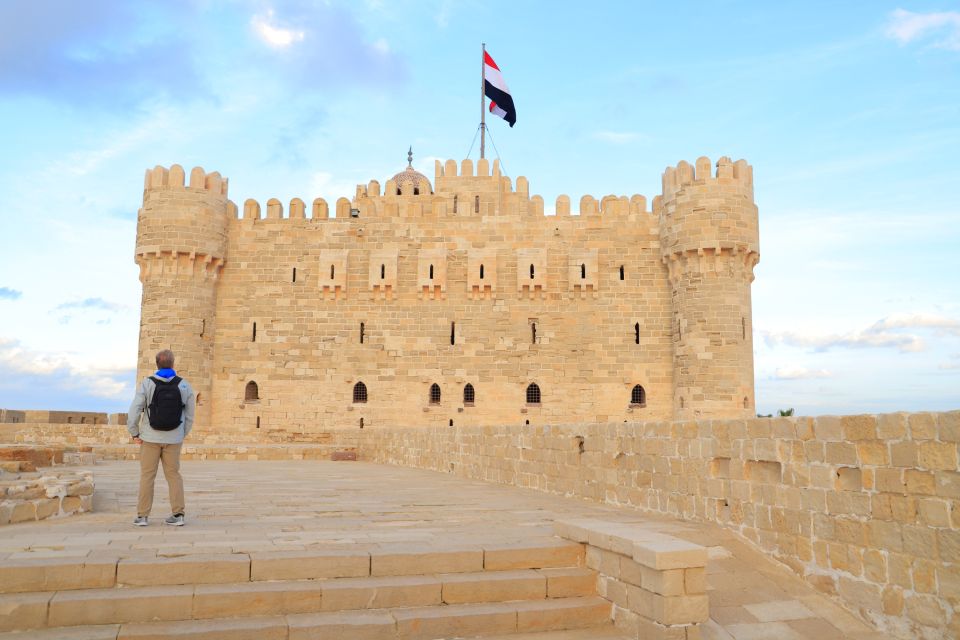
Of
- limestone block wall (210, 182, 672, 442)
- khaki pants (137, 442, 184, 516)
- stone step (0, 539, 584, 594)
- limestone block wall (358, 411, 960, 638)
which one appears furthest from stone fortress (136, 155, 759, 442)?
stone step (0, 539, 584, 594)

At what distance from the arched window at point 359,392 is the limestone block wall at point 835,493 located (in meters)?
16.6

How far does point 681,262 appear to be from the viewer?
22688 mm

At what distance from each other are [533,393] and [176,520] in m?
Answer: 17.9

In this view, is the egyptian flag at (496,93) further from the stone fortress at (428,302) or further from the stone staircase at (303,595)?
the stone staircase at (303,595)

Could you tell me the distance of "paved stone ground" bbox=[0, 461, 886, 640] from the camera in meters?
4.96

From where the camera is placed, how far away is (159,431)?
6.34 metres

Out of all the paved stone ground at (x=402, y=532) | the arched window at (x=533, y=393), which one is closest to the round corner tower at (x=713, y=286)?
the arched window at (x=533, y=393)

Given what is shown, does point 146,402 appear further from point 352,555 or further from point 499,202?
point 499,202

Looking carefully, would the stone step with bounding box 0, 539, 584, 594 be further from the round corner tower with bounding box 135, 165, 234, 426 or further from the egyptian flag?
the egyptian flag

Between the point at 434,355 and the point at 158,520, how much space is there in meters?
17.6

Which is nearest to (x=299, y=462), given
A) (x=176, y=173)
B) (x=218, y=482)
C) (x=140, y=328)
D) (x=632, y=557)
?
(x=218, y=482)

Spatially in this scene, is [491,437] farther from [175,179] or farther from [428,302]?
[175,179]

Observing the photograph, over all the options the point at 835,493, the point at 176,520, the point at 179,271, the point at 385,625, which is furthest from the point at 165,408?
the point at 179,271

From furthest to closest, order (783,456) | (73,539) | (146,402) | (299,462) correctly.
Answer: (299,462) → (146,402) → (783,456) → (73,539)
